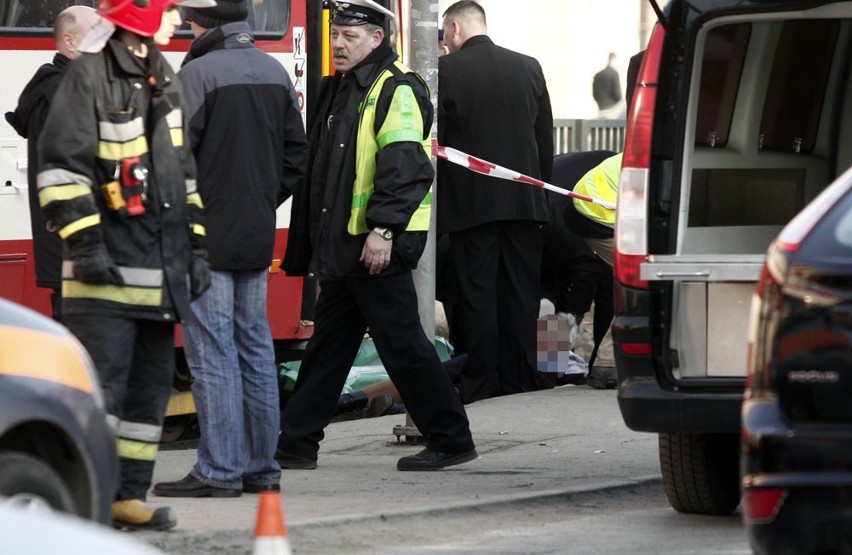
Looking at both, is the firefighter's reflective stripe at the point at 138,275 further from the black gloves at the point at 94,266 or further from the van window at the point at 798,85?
the van window at the point at 798,85

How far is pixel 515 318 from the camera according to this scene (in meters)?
12.0

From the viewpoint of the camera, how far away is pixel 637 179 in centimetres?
706

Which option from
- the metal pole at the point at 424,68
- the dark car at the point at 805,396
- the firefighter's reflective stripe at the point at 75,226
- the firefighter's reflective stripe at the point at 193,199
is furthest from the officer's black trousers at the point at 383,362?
the dark car at the point at 805,396

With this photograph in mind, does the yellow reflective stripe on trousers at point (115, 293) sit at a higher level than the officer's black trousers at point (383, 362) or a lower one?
higher

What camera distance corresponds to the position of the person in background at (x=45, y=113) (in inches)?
332

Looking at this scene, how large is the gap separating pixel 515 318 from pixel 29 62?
369cm

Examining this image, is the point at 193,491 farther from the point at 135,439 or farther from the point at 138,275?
the point at 138,275

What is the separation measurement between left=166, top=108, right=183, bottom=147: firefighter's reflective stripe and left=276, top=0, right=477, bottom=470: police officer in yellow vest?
60.9 inches

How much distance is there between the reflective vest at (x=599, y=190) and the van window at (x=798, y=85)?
3.29m

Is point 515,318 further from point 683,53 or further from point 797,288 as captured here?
point 797,288

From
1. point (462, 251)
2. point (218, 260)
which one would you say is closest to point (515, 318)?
point (462, 251)

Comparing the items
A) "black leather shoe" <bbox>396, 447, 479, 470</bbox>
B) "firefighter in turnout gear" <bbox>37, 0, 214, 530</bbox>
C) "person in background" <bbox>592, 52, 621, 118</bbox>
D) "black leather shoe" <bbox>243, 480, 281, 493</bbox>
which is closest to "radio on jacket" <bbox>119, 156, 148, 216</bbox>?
"firefighter in turnout gear" <bbox>37, 0, 214, 530</bbox>

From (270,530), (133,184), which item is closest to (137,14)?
(133,184)

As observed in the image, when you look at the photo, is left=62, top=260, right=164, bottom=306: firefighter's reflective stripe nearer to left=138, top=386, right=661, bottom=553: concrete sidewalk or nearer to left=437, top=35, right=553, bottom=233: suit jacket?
left=138, top=386, right=661, bottom=553: concrete sidewalk
